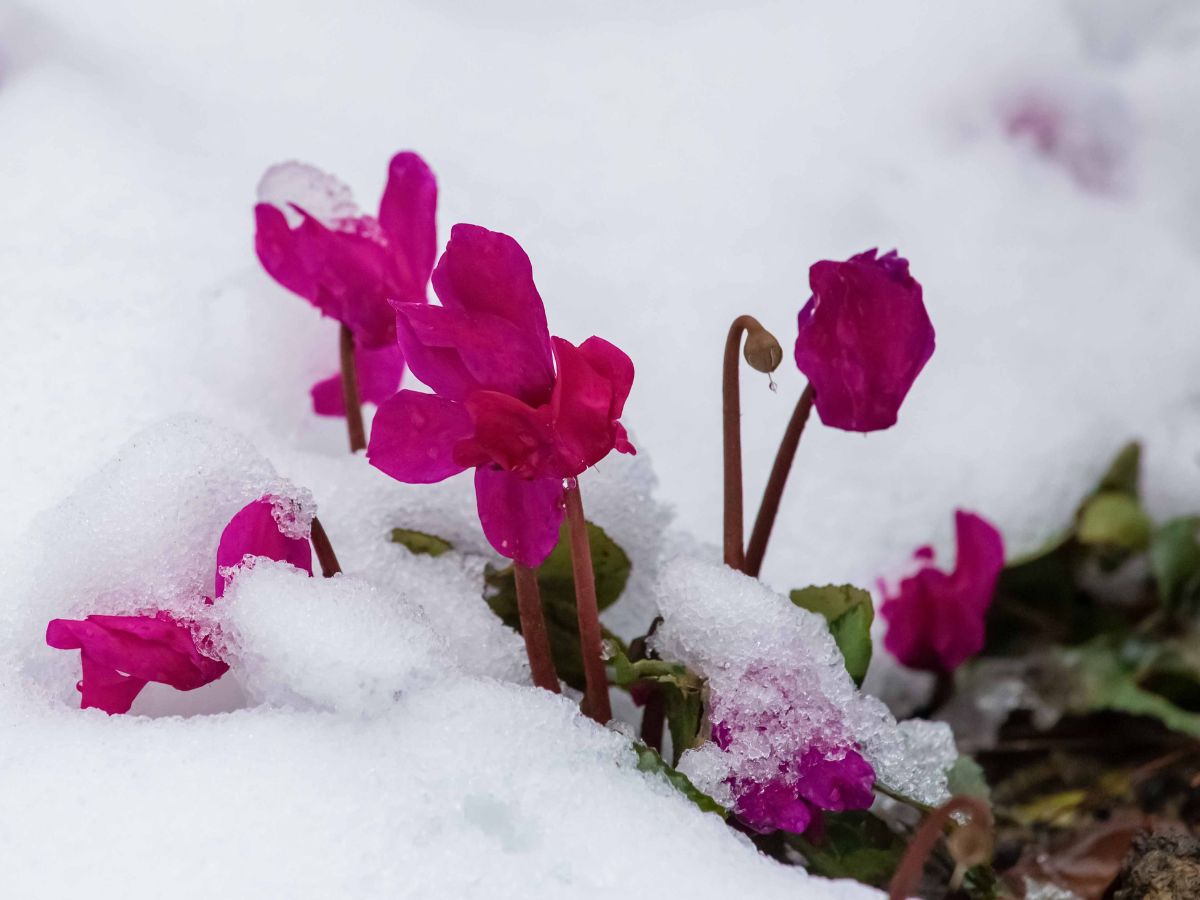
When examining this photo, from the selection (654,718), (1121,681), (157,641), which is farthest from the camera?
(1121,681)

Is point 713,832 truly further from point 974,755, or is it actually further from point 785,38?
point 785,38

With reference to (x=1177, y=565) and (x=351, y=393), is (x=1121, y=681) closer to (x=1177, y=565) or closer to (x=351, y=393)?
(x=1177, y=565)

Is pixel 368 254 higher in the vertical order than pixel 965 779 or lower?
higher

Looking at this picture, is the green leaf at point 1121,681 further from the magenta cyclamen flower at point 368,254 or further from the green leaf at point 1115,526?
the magenta cyclamen flower at point 368,254

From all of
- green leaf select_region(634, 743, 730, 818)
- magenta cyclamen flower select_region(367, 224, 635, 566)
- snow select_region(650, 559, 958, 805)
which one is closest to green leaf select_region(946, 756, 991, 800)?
snow select_region(650, 559, 958, 805)

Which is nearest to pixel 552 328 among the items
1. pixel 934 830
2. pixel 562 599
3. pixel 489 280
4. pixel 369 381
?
pixel 369 381

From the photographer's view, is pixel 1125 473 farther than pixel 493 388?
Yes

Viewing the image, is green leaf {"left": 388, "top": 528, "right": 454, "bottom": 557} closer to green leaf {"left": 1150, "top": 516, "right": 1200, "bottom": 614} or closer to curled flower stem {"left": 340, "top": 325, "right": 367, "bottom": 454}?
curled flower stem {"left": 340, "top": 325, "right": 367, "bottom": 454}
